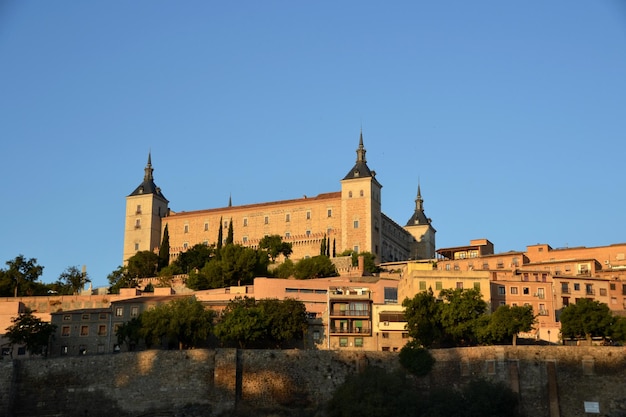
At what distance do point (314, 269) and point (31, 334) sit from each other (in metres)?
31.8

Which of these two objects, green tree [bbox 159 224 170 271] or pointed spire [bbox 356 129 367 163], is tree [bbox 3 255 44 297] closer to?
green tree [bbox 159 224 170 271]

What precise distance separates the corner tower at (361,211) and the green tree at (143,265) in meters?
20.5

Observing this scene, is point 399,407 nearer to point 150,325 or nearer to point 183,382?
point 183,382

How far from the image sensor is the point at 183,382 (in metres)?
54.1

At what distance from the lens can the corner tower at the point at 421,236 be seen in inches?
4914

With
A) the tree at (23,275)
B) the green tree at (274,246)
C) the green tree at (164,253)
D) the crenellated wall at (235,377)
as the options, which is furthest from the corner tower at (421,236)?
the crenellated wall at (235,377)

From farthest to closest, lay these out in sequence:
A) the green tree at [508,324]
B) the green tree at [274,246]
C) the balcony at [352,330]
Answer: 1. the green tree at [274,246]
2. the balcony at [352,330]
3. the green tree at [508,324]

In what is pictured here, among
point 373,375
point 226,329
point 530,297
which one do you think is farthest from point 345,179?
point 373,375

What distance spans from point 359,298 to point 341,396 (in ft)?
52.1

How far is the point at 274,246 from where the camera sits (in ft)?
348

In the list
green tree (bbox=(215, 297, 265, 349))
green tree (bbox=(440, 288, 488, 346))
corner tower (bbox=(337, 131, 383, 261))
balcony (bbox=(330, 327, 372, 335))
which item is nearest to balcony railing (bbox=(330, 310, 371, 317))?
balcony (bbox=(330, 327, 372, 335))

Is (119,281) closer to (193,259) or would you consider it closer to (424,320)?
(193,259)

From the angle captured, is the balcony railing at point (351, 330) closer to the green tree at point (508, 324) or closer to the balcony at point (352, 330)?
the balcony at point (352, 330)

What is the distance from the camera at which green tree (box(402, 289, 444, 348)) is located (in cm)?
5797
